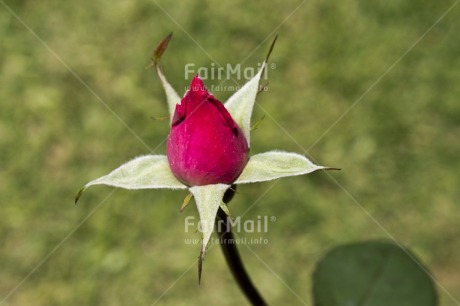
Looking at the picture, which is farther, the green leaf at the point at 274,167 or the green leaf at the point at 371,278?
the green leaf at the point at 371,278

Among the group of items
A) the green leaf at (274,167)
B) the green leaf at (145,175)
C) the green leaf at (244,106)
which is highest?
the green leaf at (244,106)

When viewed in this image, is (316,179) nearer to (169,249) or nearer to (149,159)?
(169,249)

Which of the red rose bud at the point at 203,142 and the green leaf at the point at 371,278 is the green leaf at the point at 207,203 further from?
the green leaf at the point at 371,278

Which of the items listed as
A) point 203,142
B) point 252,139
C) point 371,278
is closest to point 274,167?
point 203,142

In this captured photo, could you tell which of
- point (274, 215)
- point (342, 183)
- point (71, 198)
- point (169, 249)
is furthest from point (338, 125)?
point (71, 198)

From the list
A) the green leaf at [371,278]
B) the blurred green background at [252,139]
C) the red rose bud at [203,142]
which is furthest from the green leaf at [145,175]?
the blurred green background at [252,139]

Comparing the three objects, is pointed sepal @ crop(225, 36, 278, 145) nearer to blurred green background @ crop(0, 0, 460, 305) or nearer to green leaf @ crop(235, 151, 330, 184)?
green leaf @ crop(235, 151, 330, 184)
